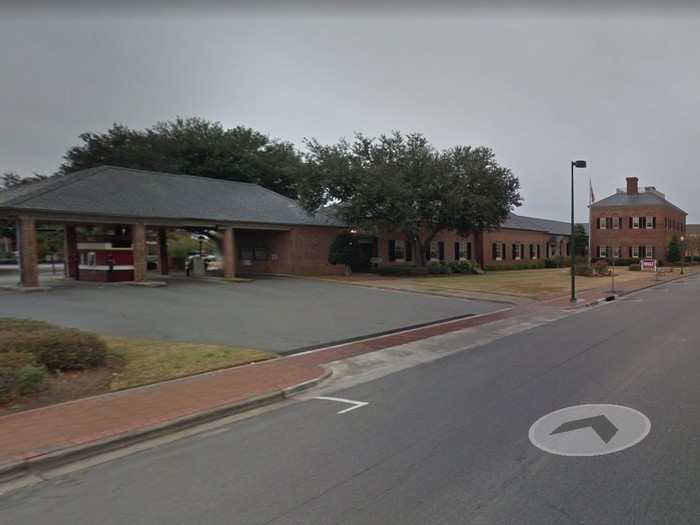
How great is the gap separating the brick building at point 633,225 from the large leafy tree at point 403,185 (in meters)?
35.1

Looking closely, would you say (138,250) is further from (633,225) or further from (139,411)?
(633,225)

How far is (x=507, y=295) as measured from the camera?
73.4 ft

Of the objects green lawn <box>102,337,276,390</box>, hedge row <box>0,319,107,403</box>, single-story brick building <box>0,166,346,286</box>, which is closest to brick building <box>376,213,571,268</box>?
single-story brick building <box>0,166,346,286</box>

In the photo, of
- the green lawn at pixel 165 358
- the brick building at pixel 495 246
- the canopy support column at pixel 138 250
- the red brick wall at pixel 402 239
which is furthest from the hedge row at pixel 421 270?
the green lawn at pixel 165 358

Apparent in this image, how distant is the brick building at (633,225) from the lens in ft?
196

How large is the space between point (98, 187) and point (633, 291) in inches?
1152

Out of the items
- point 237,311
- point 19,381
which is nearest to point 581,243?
point 237,311

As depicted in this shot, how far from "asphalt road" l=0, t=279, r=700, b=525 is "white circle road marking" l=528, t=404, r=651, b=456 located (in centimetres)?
14

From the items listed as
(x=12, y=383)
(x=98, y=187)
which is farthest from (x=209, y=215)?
(x=12, y=383)

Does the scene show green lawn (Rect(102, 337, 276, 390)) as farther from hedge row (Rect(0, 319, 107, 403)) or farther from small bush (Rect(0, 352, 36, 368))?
small bush (Rect(0, 352, 36, 368))

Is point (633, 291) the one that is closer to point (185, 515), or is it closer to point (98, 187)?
point (185, 515)

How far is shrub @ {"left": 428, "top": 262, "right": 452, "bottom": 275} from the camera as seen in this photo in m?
35.7

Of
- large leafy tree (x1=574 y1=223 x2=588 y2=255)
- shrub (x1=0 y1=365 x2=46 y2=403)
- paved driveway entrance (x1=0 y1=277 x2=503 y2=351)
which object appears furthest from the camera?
large leafy tree (x1=574 y1=223 x2=588 y2=255)

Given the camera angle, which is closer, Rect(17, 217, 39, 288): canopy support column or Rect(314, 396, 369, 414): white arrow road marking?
Rect(314, 396, 369, 414): white arrow road marking
